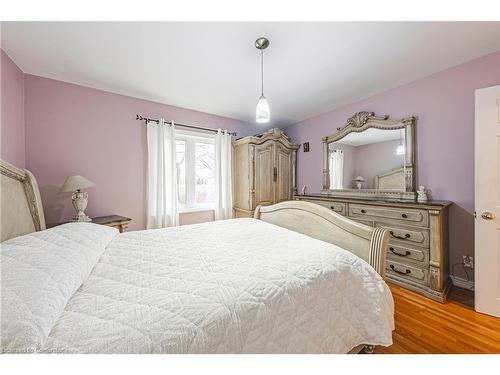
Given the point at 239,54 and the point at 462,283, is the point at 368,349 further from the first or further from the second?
the point at 239,54

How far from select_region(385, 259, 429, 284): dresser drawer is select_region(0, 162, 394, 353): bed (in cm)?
132

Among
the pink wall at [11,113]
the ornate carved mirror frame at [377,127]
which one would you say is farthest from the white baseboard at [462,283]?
the pink wall at [11,113]

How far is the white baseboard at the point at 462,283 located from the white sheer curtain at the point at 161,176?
3.47m

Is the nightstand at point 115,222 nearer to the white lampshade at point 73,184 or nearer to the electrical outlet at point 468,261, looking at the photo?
the white lampshade at point 73,184

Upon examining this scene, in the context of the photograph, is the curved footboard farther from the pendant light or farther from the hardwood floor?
the pendant light

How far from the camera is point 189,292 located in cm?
78

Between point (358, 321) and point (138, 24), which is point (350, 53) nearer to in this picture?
point (138, 24)

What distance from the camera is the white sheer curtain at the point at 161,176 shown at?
2814 mm

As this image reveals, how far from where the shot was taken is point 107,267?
1047mm

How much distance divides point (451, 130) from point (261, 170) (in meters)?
2.38

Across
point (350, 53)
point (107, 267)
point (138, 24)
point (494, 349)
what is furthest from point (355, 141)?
point (107, 267)

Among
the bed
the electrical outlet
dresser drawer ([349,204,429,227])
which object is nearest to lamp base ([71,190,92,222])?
the bed

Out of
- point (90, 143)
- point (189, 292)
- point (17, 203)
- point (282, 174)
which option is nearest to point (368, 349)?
point (189, 292)
